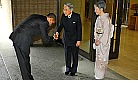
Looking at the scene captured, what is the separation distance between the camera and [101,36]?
10.9 ft

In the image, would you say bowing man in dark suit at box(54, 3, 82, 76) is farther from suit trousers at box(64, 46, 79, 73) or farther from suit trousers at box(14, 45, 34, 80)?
suit trousers at box(14, 45, 34, 80)

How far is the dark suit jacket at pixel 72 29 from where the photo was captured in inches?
135

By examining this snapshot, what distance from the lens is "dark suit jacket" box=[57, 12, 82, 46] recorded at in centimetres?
344

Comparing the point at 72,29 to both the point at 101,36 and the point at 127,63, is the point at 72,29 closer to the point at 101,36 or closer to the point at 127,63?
the point at 101,36

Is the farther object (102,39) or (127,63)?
(127,63)

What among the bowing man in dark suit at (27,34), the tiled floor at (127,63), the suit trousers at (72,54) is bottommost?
the tiled floor at (127,63)

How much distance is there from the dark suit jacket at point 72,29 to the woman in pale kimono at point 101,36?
1.02ft

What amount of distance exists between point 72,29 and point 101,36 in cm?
53

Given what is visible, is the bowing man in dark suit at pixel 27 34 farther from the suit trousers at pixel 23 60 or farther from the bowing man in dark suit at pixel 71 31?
the bowing man in dark suit at pixel 71 31

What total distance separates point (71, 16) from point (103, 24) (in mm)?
575

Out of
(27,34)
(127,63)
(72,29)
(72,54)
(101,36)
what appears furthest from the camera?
(127,63)

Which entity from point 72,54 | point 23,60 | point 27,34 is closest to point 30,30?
point 27,34

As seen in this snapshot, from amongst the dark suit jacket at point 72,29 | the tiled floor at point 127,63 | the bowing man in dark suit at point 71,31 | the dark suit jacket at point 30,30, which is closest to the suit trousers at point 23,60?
the dark suit jacket at point 30,30
